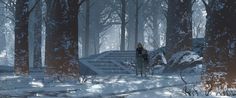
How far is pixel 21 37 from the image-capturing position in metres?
19.2

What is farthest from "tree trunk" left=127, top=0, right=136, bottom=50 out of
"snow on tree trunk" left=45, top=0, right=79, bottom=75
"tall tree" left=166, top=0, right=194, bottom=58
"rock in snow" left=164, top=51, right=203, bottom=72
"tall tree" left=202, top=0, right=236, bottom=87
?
"tall tree" left=202, top=0, right=236, bottom=87

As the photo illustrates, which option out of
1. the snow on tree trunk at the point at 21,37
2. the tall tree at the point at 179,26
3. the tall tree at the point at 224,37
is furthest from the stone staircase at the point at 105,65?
the tall tree at the point at 224,37

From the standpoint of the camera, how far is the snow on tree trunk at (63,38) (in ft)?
51.6

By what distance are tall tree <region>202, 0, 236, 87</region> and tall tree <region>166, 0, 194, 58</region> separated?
14.4 metres

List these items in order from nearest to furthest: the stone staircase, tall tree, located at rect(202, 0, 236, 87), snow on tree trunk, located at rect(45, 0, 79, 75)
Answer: tall tree, located at rect(202, 0, 236, 87), snow on tree trunk, located at rect(45, 0, 79, 75), the stone staircase

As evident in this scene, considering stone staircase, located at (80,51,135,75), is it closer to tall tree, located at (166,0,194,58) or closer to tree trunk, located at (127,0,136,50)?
tall tree, located at (166,0,194,58)

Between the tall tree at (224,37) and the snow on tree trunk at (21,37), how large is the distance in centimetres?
979

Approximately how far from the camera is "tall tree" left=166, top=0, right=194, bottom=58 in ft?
84.6

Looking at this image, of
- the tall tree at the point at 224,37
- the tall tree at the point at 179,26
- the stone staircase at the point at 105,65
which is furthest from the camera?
the stone staircase at the point at 105,65

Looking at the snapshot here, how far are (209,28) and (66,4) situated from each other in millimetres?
5835

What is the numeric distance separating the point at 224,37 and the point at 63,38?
615cm

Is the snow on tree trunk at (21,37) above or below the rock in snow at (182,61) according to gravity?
above

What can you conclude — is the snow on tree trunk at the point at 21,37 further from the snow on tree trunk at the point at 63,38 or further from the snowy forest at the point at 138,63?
the snow on tree trunk at the point at 63,38

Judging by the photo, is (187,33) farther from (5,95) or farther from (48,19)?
(5,95)
